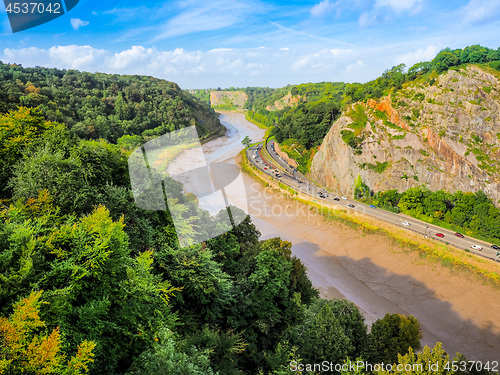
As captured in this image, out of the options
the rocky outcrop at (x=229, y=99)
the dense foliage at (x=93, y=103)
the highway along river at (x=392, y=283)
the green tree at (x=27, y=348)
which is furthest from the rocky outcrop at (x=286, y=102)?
the green tree at (x=27, y=348)

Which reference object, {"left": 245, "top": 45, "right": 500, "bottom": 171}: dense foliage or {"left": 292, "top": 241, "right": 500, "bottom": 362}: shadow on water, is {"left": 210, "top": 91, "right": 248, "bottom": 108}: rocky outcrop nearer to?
{"left": 245, "top": 45, "right": 500, "bottom": 171}: dense foliage

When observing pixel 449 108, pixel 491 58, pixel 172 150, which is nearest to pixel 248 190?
pixel 172 150

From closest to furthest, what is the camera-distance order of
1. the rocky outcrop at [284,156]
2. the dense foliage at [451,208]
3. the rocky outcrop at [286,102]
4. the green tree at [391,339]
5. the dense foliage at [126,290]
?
the dense foliage at [126,290] < the green tree at [391,339] < the dense foliage at [451,208] < the rocky outcrop at [284,156] < the rocky outcrop at [286,102]

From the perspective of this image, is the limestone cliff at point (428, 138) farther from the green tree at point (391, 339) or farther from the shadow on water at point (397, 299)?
the green tree at point (391, 339)

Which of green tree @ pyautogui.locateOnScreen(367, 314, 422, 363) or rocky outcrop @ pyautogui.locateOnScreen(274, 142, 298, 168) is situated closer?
green tree @ pyautogui.locateOnScreen(367, 314, 422, 363)

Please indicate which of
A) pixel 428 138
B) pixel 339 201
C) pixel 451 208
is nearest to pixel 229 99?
pixel 339 201

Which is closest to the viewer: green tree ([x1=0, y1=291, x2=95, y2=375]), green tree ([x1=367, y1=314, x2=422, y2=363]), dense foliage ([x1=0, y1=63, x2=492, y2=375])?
green tree ([x1=0, y1=291, x2=95, y2=375])

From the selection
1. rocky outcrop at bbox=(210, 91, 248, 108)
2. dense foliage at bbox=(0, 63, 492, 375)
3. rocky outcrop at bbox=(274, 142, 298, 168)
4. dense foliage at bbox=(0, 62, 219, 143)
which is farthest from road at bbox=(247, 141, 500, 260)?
rocky outcrop at bbox=(210, 91, 248, 108)
